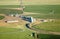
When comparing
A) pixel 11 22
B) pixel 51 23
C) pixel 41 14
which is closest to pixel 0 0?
pixel 11 22

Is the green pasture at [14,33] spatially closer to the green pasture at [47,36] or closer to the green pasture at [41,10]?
the green pasture at [47,36]

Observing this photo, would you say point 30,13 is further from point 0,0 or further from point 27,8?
point 0,0

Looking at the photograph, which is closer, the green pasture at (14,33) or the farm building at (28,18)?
the green pasture at (14,33)

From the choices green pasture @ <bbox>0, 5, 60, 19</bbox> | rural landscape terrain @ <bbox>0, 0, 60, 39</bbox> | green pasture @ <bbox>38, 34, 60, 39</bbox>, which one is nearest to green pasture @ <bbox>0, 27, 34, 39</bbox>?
rural landscape terrain @ <bbox>0, 0, 60, 39</bbox>

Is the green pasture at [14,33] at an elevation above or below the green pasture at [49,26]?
below

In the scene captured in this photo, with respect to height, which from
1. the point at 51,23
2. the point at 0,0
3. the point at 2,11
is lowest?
the point at 51,23

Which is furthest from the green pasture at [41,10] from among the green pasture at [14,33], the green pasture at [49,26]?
the green pasture at [14,33]

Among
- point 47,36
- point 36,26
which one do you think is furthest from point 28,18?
point 47,36

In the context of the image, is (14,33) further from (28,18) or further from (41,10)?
(41,10)

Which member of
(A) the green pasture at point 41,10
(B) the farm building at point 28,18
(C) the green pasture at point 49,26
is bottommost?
(C) the green pasture at point 49,26
